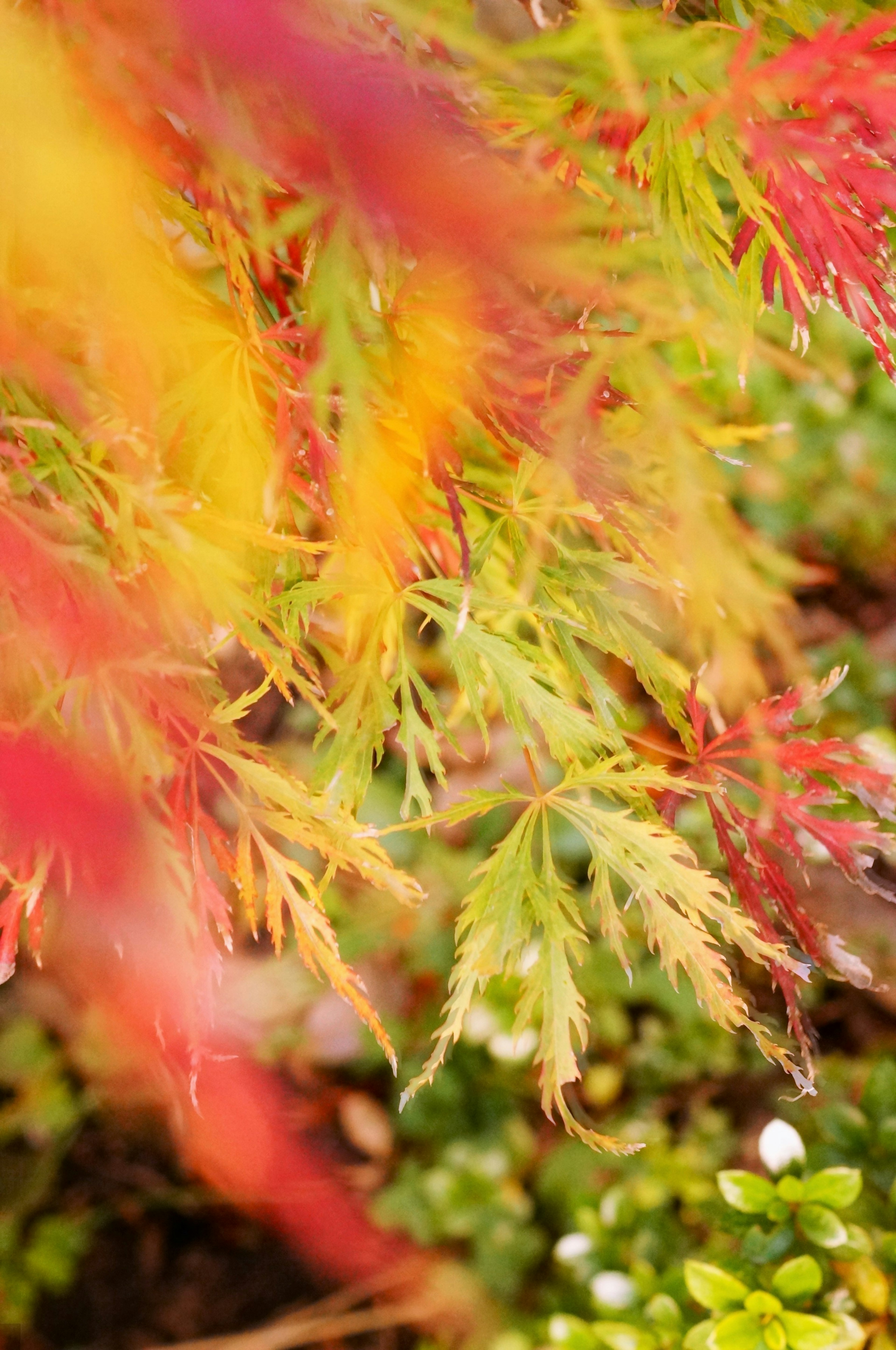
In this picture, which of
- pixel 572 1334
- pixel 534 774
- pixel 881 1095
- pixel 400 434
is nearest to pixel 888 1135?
pixel 881 1095

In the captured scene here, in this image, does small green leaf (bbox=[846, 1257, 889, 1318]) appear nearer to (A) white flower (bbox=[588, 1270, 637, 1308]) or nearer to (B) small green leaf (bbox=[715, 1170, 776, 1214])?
(B) small green leaf (bbox=[715, 1170, 776, 1214])

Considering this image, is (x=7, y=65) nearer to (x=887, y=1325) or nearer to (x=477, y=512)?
(x=477, y=512)

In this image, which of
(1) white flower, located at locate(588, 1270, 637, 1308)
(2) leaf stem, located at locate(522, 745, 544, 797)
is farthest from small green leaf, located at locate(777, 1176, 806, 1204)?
(2) leaf stem, located at locate(522, 745, 544, 797)

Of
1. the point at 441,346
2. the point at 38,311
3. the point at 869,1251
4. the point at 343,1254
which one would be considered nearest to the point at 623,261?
the point at 441,346

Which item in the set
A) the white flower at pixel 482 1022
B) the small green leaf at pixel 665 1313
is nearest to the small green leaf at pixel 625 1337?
the small green leaf at pixel 665 1313

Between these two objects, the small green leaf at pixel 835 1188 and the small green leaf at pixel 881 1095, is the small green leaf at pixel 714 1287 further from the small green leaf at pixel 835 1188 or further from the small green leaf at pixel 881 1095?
the small green leaf at pixel 881 1095

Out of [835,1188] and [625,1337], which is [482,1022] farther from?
[835,1188]
